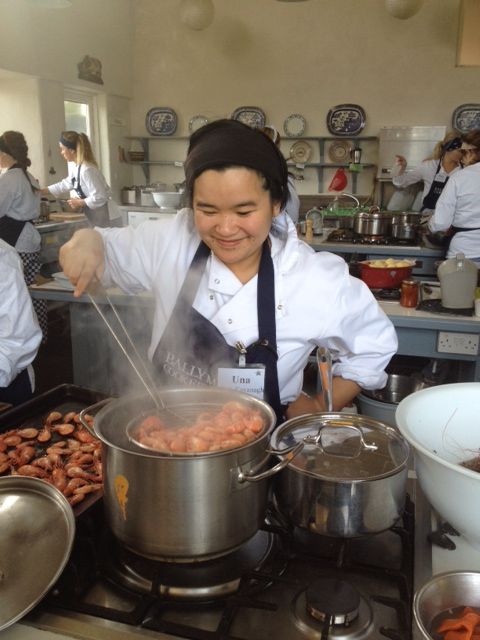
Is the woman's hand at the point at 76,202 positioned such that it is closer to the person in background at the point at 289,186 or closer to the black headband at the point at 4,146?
the black headband at the point at 4,146

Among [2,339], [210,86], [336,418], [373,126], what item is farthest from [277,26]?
[336,418]

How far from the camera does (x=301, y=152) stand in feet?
26.0

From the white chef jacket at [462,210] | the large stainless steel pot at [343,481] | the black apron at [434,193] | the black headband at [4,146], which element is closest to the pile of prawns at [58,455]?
the large stainless steel pot at [343,481]

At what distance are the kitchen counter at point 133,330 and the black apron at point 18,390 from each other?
0.69 meters

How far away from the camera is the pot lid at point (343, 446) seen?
927mm

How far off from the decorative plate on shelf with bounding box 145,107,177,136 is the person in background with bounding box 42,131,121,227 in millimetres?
2400

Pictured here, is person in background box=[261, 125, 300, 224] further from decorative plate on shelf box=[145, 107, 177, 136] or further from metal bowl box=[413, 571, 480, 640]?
decorative plate on shelf box=[145, 107, 177, 136]

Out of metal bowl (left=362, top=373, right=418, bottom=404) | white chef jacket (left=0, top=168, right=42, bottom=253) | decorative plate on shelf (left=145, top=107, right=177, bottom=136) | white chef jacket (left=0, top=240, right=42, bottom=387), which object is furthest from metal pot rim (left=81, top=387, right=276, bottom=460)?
decorative plate on shelf (left=145, top=107, right=177, bottom=136)

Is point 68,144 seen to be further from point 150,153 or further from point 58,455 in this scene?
point 58,455

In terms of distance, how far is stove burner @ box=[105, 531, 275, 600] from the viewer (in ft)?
2.89

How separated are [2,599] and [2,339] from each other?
1315 mm

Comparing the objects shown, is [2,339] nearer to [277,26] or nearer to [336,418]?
[336,418]

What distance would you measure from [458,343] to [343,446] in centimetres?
206

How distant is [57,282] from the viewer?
11.2ft
